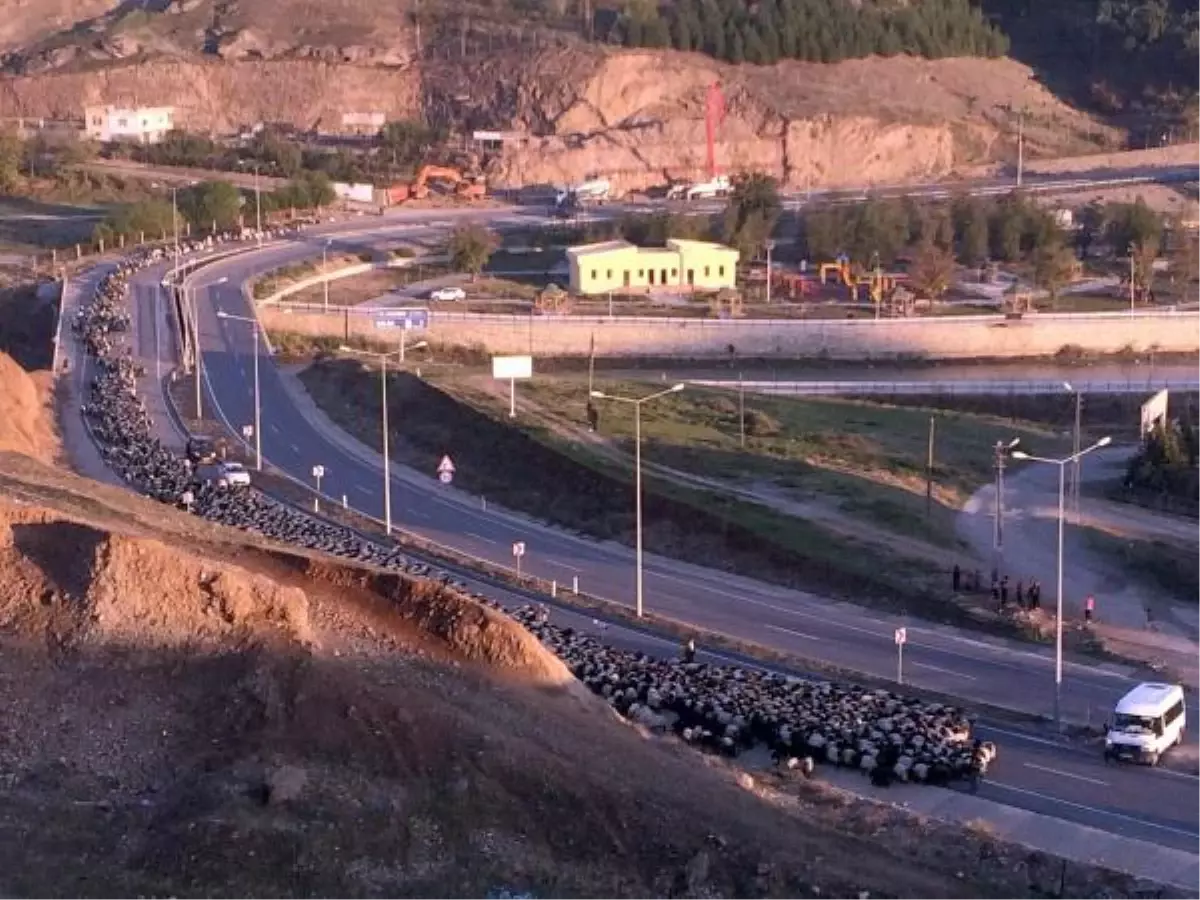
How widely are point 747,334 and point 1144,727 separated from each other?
139 ft

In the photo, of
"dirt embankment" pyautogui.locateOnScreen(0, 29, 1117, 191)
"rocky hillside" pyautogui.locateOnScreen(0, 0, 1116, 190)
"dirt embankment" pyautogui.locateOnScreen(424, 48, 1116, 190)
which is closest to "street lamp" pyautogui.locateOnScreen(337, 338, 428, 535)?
"rocky hillside" pyautogui.locateOnScreen(0, 0, 1116, 190)

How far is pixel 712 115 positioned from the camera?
105m

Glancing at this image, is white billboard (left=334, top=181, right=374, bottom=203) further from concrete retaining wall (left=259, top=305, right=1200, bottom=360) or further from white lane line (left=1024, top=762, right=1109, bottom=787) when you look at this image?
white lane line (left=1024, top=762, right=1109, bottom=787)

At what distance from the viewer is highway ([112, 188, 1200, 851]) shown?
2550 cm

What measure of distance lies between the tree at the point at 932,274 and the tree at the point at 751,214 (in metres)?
7.26

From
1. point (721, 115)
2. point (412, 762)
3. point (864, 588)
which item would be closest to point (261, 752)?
point (412, 762)

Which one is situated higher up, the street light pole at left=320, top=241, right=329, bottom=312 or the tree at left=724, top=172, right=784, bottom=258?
the tree at left=724, top=172, right=784, bottom=258

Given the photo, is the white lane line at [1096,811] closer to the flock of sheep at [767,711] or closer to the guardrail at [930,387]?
the flock of sheep at [767,711]

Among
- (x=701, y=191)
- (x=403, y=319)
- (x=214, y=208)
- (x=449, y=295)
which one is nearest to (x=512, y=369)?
(x=403, y=319)

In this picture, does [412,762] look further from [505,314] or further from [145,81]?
[145,81]

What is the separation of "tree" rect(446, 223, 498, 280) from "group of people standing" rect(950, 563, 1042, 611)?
43.3 metres

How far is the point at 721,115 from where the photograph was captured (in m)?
105

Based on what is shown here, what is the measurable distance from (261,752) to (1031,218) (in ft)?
227

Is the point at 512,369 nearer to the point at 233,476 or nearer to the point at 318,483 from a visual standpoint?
the point at 318,483
